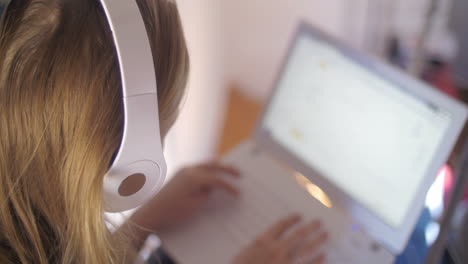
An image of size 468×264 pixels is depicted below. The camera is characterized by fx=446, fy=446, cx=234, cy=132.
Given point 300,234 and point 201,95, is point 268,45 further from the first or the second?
point 300,234

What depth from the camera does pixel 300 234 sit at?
68cm

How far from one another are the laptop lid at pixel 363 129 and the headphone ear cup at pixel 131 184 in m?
0.32

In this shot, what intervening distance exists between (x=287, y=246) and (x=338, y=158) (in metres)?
0.15

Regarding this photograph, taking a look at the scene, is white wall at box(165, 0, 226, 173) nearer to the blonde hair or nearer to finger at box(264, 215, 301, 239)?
finger at box(264, 215, 301, 239)

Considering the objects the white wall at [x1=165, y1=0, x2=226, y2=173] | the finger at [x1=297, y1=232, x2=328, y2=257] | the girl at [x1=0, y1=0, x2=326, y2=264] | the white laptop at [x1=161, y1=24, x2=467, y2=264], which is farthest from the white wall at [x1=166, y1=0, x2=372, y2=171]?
the girl at [x1=0, y1=0, x2=326, y2=264]

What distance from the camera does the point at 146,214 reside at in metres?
0.73

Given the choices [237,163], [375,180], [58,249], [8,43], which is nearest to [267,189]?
[237,163]

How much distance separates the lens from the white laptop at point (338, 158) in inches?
22.1

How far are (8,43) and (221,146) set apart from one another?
0.87m

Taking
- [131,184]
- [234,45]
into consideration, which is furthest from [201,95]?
[131,184]

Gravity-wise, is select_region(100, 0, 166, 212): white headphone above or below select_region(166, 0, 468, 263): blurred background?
above

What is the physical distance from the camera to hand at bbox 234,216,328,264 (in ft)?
2.14

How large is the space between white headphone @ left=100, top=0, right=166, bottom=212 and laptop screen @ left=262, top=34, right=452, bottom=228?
32 centimetres

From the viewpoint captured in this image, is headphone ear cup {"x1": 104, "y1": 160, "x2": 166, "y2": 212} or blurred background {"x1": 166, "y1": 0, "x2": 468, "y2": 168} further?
blurred background {"x1": 166, "y1": 0, "x2": 468, "y2": 168}
